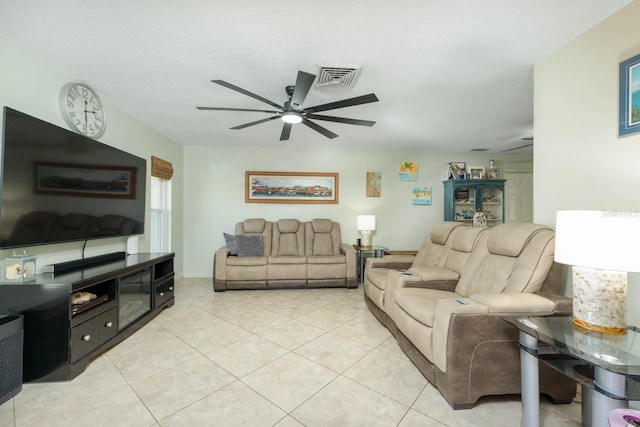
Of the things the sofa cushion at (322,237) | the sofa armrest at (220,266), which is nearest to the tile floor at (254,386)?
the sofa armrest at (220,266)

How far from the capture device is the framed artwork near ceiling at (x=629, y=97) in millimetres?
1396

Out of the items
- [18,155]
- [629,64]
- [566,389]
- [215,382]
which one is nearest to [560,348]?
[566,389]

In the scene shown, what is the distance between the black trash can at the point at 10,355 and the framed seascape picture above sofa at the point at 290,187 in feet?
10.5

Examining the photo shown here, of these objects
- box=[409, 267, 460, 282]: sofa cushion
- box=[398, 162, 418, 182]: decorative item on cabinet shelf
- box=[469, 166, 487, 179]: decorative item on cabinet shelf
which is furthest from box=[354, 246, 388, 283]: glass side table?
box=[469, 166, 487, 179]: decorative item on cabinet shelf

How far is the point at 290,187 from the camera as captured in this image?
4.68 metres

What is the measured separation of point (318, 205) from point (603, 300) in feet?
12.6

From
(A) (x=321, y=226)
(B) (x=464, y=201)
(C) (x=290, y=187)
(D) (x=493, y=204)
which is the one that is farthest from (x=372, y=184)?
(D) (x=493, y=204)

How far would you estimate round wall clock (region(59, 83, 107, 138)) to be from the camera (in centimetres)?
220

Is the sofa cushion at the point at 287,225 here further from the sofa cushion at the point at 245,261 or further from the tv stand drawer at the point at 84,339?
the tv stand drawer at the point at 84,339

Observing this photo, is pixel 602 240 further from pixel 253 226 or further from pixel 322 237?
pixel 253 226

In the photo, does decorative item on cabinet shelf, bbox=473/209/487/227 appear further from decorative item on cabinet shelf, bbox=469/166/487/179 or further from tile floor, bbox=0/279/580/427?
tile floor, bbox=0/279/580/427

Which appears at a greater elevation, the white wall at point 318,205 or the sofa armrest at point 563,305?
the white wall at point 318,205

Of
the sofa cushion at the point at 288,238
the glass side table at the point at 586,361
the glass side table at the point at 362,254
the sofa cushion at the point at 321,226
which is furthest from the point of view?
the sofa cushion at the point at 321,226

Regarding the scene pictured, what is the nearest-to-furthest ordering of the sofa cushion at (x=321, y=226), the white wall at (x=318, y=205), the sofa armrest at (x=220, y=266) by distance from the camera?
1. the sofa armrest at (x=220, y=266)
2. the sofa cushion at (x=321, y=226)
3. the white wall at (x=318, y=205)
